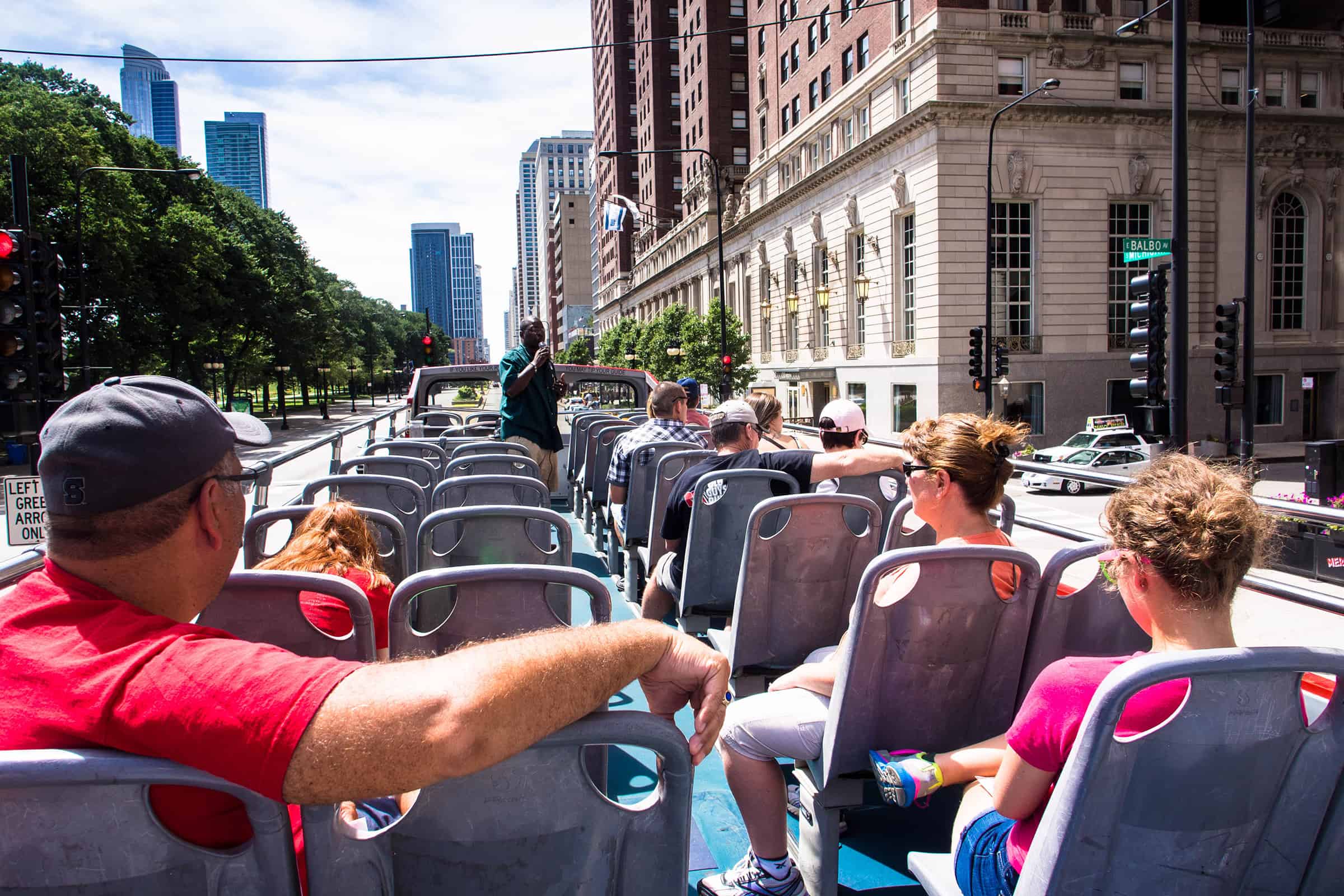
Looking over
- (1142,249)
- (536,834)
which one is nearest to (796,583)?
(536,834)

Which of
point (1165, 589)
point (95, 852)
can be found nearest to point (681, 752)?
point (95, 852)

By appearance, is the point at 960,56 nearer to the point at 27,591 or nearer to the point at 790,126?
the point at 790,126

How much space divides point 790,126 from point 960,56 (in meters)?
18.2

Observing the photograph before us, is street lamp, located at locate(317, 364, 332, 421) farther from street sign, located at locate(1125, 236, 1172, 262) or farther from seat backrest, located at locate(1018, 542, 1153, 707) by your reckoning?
seat backrest, located at locate(1018, 542, 1153, 707)

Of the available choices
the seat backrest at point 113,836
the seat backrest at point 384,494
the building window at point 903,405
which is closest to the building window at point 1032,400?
the building window at point 903,405

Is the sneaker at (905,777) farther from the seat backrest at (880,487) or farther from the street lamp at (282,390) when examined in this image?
the street lamp at (282,390)

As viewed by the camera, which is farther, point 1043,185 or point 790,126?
point 790,126

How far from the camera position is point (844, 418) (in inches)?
208

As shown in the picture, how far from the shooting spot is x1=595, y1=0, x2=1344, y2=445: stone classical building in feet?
118

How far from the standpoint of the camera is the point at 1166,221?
37.8 m

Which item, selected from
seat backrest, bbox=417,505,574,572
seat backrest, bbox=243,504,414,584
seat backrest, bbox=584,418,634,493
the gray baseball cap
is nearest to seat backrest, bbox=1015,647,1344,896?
the gray baseball cap

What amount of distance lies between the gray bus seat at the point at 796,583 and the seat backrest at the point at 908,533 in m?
0.19

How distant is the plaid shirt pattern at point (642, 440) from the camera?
7180 mm

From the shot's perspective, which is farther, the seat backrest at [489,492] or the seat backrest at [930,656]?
the seat backrest at [489,492]
